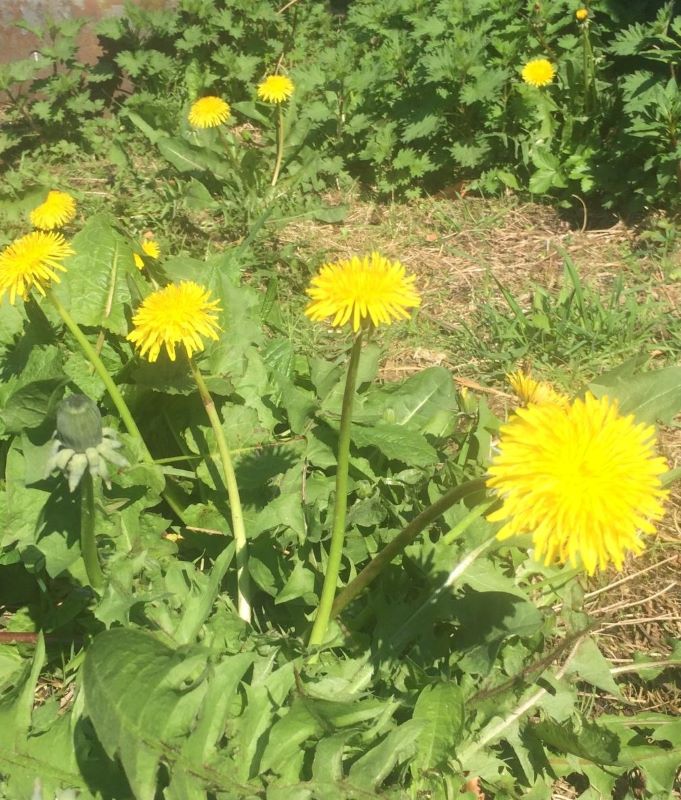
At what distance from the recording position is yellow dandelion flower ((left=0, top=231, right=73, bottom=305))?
5.52 ft

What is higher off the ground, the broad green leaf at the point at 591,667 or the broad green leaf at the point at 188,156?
the broad green leaf at the point at 188,156

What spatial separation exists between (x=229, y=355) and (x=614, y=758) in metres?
1.33

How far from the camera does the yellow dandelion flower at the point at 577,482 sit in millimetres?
1093

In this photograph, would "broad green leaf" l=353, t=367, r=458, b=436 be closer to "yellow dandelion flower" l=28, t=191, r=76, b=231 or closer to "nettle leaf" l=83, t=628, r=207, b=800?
"nettle leaf" l=83, t=628, r=207, b=800

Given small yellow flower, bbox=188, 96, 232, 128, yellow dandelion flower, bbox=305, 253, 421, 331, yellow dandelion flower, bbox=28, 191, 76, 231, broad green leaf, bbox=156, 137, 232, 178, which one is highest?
small yellow flower, bbox=188, 96, 232, 128

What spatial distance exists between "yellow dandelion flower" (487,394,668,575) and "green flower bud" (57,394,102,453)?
2.32ft

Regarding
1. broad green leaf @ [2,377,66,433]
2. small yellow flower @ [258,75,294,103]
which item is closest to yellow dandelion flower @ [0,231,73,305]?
broad green leaf @ [2,377,66,433]

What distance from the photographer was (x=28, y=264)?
1691 millimetres

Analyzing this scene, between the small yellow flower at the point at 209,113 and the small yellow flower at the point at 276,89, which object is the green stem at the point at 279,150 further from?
the small yellow flower at the point at 209,113

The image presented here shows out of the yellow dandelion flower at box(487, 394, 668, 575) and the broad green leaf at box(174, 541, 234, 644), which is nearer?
the yellow dandelion flower at box(487, 394, 668, 575)

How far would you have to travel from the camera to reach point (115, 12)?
4.88 meters

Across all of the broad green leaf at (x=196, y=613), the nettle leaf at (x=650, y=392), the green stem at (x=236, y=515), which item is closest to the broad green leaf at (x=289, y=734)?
Answer: the broad green leaf at (x=196, y=613)

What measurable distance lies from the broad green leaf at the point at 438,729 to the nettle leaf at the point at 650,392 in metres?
0.78

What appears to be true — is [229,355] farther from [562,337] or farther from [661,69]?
[661,69]
